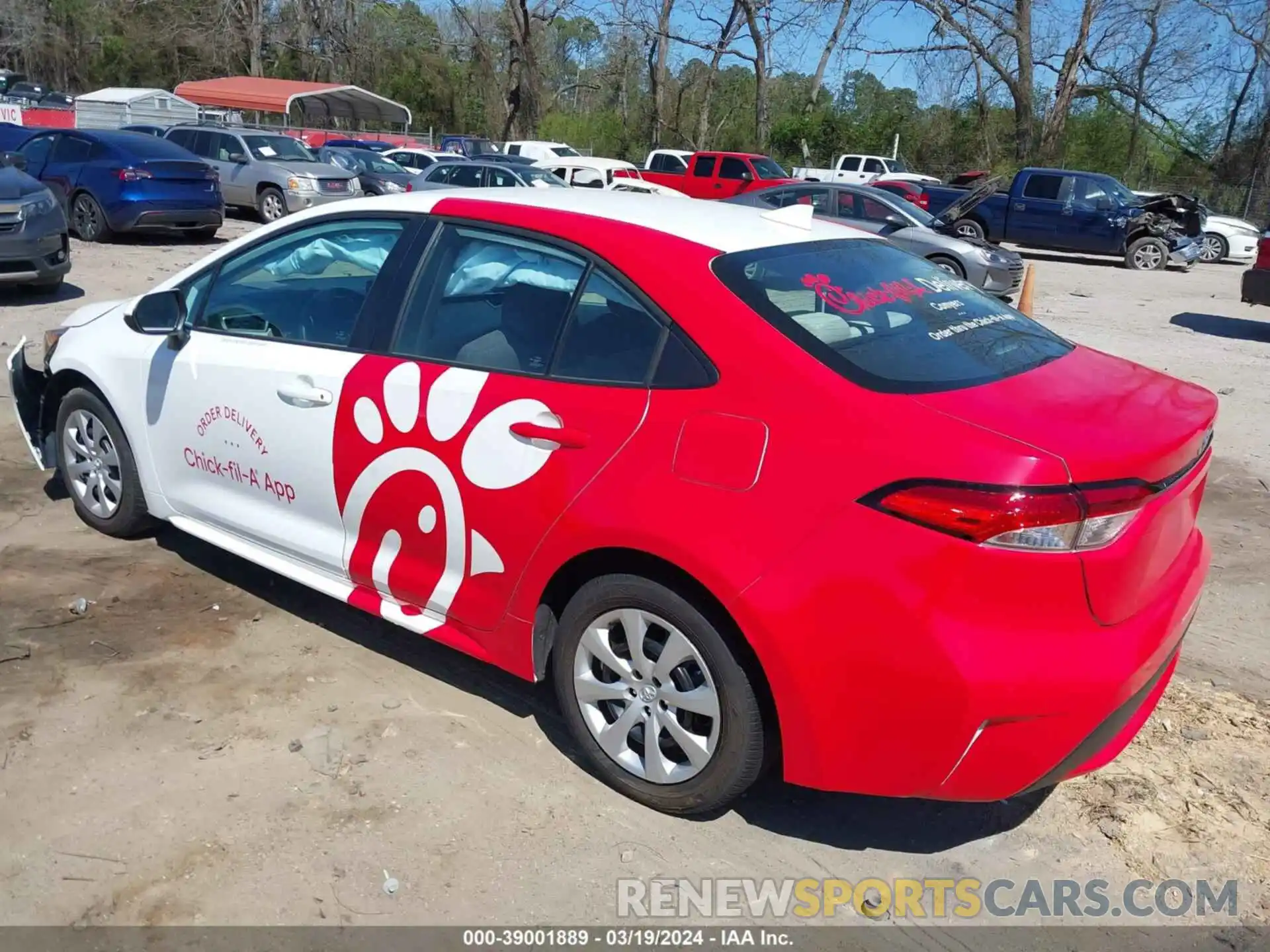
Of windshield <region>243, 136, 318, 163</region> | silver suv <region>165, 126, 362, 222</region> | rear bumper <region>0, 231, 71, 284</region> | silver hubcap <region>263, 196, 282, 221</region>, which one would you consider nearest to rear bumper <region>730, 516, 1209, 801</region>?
rear bumper <region>0, 231, 71, 284</region>

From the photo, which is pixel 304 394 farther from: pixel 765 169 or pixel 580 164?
pixel 765 169

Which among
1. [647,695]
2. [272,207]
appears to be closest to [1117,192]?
[272,207]

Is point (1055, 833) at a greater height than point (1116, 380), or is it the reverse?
point (1116, 380)

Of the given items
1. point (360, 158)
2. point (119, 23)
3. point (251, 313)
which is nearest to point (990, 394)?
point (251, 313)

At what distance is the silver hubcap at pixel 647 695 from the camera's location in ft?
9.48

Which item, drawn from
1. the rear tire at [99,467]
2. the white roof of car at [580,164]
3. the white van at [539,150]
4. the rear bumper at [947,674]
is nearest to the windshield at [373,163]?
the white roof of car at [580,164]

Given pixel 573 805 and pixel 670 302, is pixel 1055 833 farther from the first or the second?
pixel 670 302

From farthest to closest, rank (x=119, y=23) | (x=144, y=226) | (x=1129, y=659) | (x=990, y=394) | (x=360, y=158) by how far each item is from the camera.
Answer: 1. (x=119, y=23)
2. (x=360, y=158)
3. (x=144, y=226)
4. (x=990, y=394)
5. (x=1129, y=659)

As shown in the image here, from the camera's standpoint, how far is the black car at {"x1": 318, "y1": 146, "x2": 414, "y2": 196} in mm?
21375

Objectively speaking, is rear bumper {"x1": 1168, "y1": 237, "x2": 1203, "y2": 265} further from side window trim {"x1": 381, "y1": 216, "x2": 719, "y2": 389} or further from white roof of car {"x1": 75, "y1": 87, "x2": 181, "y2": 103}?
white roof of car {"x1": 75, "y1": 87, "x2": 181, "y2": 103}

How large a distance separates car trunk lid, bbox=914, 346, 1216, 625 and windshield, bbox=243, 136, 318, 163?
19.4 meters

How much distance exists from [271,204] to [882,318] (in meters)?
18.6

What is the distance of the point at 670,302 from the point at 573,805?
5.00ft

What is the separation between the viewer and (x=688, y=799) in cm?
301
